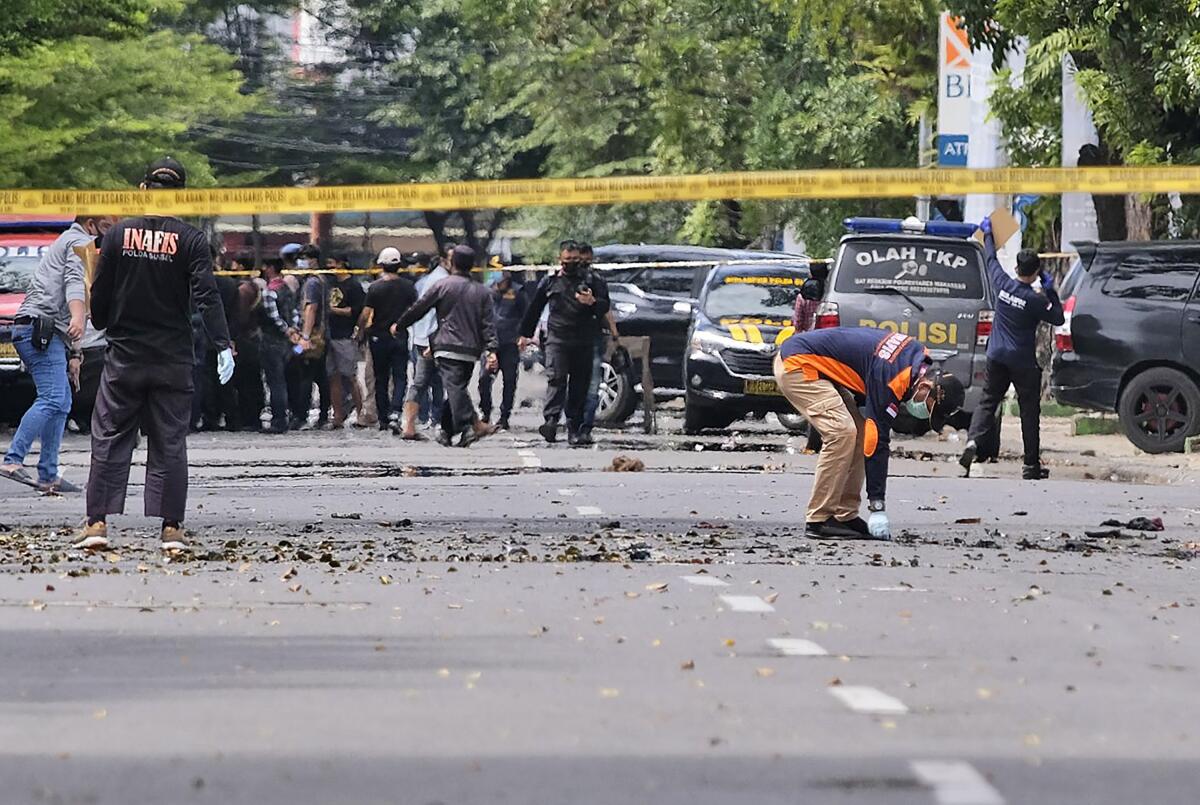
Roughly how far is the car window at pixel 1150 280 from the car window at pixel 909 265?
115 centimetres

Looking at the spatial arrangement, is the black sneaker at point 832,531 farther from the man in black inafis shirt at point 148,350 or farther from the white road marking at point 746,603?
the man in black inafis shirt at point 148,350

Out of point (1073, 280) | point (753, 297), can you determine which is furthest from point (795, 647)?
point (753, 297)

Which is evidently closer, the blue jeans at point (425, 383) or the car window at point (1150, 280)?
the car window at point (1150, 280)

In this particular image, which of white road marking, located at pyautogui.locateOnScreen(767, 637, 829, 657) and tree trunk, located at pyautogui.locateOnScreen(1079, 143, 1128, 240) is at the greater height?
tree trunk, located at pyautogui.locateOnScreen(1079, 143, 1128, 240)

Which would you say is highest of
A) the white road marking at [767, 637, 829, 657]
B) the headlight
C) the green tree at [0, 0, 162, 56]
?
the green tree at [0, 0, 162, 56]

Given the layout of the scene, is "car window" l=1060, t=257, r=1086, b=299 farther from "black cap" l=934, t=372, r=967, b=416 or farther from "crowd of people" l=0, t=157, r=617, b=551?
"black cap" l=934, t=372, r=967, b=416

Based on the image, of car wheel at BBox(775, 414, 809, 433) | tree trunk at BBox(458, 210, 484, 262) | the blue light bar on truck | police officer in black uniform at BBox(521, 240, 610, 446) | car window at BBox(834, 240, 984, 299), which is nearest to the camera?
car window at BBox(834, 240, 984, 299)

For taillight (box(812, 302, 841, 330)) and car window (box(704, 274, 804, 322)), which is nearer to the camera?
taillight (box(812, 302, 841, 330))

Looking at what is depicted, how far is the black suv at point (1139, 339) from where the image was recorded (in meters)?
22.2

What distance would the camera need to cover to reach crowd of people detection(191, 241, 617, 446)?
22922 millimetres

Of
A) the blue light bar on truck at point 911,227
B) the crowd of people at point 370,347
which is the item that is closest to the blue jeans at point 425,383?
the crowd of people at point 370,347

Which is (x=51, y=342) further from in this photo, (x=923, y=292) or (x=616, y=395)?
(x=616, y=395)

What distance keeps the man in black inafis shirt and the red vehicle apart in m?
11.7

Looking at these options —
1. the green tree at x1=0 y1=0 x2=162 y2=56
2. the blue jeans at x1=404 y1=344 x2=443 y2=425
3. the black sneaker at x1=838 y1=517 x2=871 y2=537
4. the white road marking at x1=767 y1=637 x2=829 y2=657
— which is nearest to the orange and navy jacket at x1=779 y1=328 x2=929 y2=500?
the black sneaker at x1=838 y1=517 x2=871 y2=537
